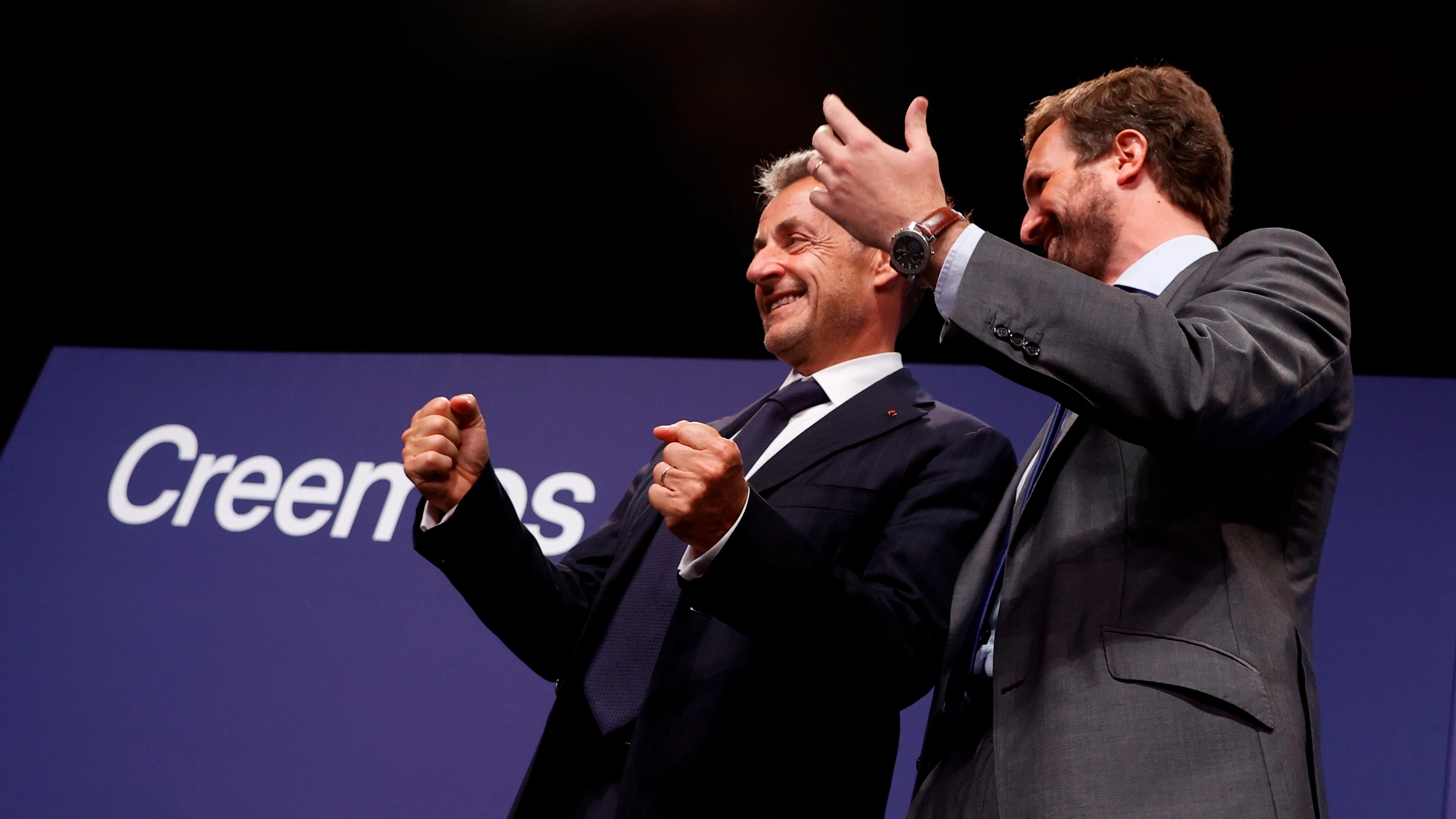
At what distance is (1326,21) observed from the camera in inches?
109

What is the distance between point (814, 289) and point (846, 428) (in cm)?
42

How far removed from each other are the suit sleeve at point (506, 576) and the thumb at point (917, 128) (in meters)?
0.83

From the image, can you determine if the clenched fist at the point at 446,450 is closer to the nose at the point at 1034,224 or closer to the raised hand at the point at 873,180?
the raised hand at the point at 873,180

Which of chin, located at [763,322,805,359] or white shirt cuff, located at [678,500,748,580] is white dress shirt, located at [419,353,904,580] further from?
white shirt cuff, located at [678,500,748,580]

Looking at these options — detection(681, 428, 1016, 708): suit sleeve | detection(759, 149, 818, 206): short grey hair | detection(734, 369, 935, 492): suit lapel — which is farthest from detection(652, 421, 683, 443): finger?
detection(759, 149, 818, 206): short grey hair

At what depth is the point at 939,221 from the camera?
1.13 metres

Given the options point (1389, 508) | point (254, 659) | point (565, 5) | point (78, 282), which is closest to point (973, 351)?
point (1389, 508)

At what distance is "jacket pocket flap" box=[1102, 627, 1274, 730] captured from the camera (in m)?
1.08

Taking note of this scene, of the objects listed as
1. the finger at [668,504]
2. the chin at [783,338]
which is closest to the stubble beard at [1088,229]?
the chin at [783,338]

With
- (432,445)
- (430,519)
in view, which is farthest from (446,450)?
(430,519)

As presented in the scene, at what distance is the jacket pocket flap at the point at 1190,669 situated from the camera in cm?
108

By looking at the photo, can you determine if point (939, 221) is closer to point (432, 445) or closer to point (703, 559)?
point (703, 559)

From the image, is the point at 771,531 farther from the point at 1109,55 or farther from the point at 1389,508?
the point at 1109,55

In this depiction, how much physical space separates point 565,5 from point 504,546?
2.31 metres
